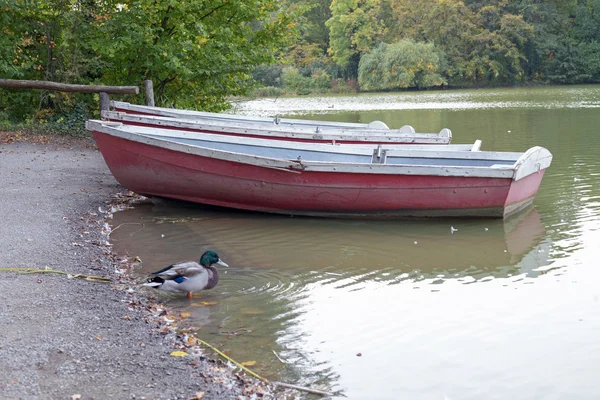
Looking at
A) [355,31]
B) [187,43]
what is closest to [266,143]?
[187,43]

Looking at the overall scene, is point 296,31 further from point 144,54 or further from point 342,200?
point 342,200

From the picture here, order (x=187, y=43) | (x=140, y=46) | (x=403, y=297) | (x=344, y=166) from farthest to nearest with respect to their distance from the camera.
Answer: (x=140, y=46), (x=187, y=43), (x=344, y=166), (x=403, y=297)

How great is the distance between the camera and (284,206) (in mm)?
9484

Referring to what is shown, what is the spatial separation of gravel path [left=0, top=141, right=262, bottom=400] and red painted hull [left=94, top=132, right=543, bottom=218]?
137 centimetres

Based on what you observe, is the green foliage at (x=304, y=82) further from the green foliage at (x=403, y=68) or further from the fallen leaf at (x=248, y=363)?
the fallen leaf at (x=248, y=363)

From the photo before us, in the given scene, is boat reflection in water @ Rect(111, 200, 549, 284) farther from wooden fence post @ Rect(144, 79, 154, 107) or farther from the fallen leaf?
wooden fence post @ Rect(144, 79, 154, 107)

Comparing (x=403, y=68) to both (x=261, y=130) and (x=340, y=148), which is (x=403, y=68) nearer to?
(x=261, y=130)

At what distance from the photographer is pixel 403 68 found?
54.9 metres

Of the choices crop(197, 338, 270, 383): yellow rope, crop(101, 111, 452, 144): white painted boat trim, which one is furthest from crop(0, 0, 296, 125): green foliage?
crop(197, 338, 270, 383): yellow rope

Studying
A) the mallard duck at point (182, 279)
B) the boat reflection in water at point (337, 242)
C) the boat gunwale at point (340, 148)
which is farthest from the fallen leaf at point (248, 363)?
the boat gunwale at point (340, 148)

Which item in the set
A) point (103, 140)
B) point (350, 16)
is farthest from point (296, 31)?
point (350, 16)

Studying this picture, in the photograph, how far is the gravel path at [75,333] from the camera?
3977 millimetres

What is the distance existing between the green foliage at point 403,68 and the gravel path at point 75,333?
48.8 m

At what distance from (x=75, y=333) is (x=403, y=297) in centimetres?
280
